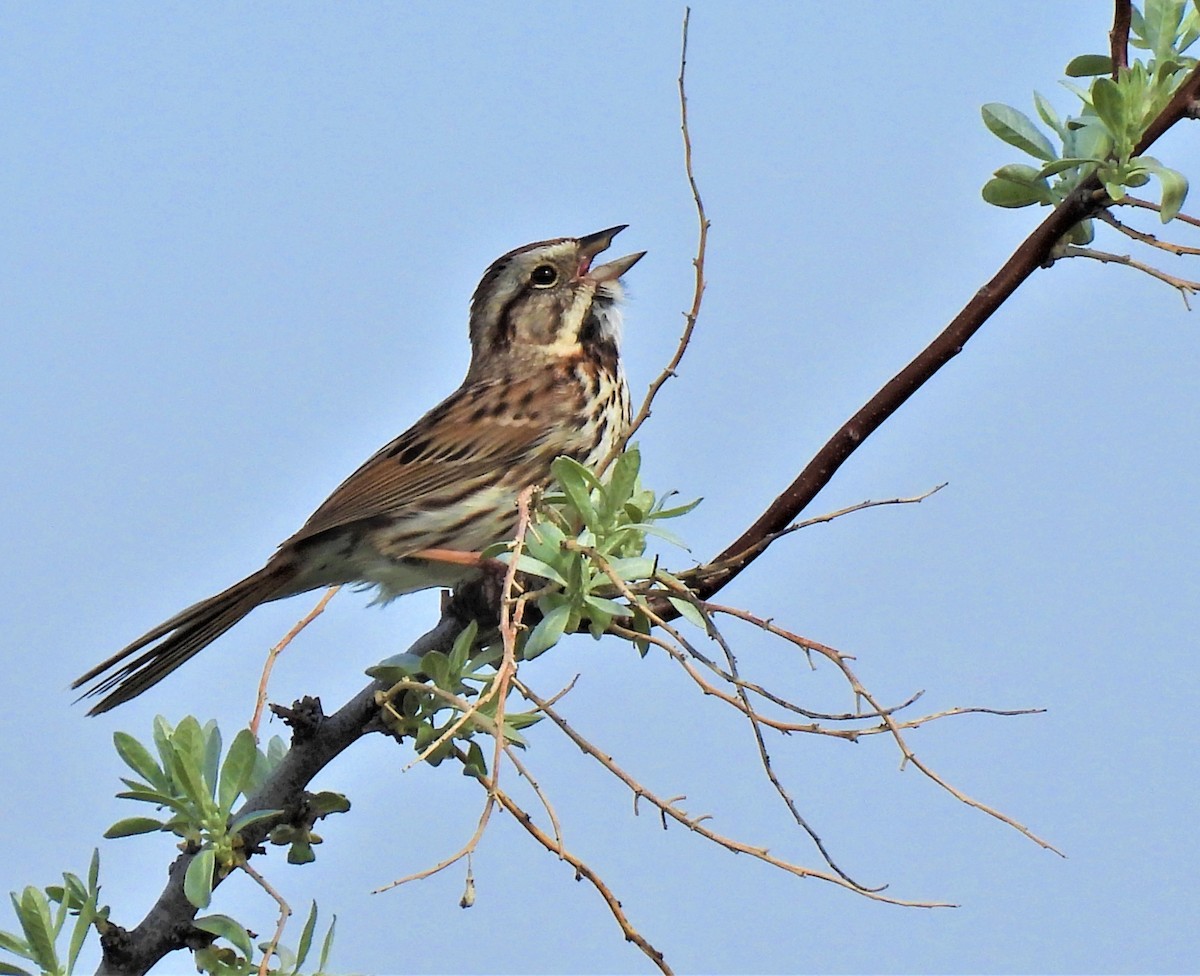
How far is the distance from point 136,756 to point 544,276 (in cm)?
350

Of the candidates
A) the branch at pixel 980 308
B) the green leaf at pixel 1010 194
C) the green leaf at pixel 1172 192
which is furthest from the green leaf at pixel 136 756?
the green leaf at pixel 1172 192

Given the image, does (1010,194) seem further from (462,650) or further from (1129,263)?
(462,650)

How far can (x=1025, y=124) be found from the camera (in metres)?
2.79

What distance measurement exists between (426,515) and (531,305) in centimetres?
118

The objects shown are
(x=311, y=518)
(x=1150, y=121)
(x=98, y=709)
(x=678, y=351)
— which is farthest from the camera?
(x=311, y=518)

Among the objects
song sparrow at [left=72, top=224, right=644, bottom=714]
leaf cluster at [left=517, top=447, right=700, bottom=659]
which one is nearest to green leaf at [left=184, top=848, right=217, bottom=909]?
leaf cluster at [left=517, top=447, right=700, bottom=659]

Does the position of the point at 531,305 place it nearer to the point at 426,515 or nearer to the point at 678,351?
the point at 426,515

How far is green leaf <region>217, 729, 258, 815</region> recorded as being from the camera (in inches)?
121

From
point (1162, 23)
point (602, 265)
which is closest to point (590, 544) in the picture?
point (1162, 23)

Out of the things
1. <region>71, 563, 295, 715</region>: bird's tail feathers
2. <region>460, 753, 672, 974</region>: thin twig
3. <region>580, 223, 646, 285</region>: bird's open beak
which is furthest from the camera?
<region>580, 223, 646, 285</region>: bird's open beak

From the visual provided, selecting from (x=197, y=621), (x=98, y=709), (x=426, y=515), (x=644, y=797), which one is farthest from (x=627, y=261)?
(x=644, y=797)

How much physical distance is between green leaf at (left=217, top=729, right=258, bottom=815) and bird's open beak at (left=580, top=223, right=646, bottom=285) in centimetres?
323

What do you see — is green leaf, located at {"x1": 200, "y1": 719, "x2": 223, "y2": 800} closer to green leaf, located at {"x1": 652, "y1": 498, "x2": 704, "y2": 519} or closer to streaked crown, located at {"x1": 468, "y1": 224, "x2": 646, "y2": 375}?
green leaf, located at {"x1": 652, "y1": 498, "x2": 704, "y2": 519}

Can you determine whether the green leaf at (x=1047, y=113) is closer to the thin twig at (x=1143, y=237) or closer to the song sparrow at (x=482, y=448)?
the thin twig at (x=1143, y=237)
